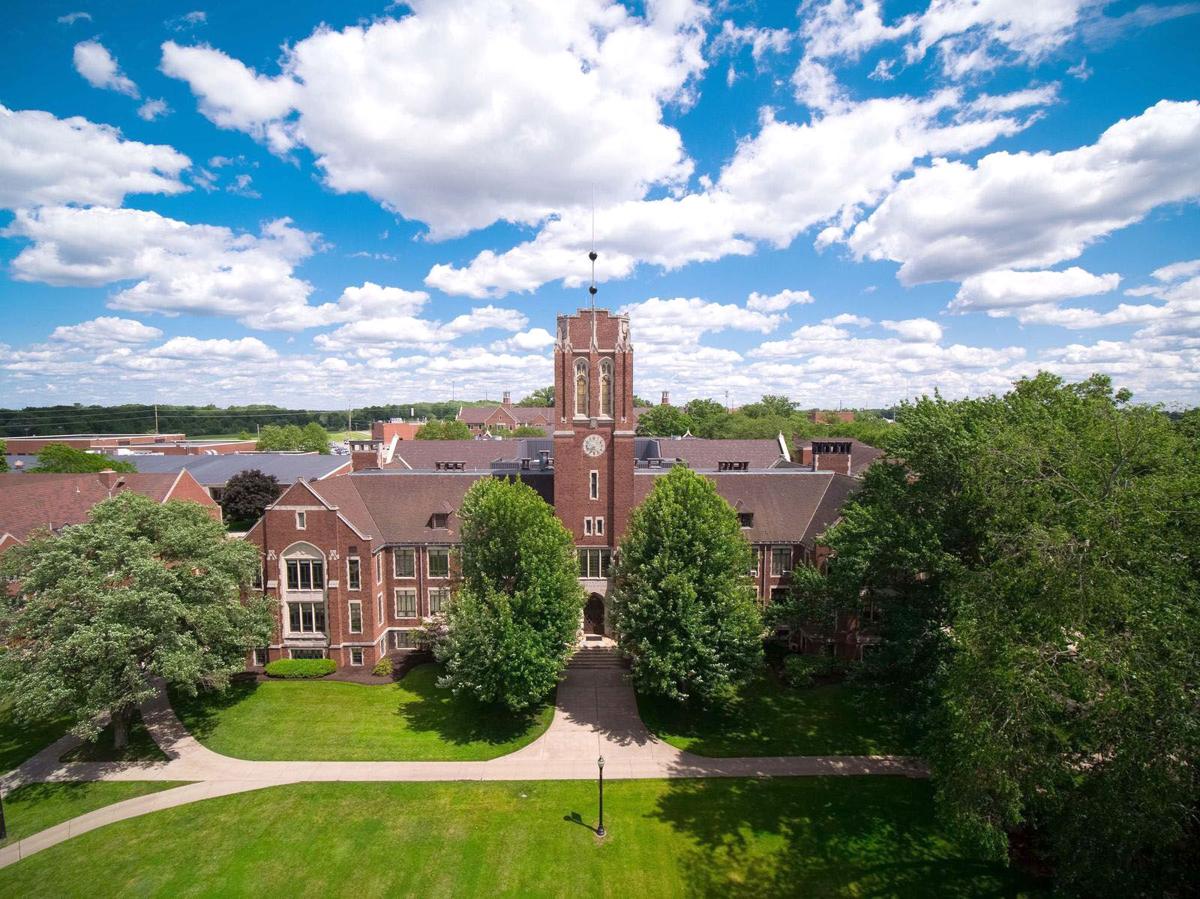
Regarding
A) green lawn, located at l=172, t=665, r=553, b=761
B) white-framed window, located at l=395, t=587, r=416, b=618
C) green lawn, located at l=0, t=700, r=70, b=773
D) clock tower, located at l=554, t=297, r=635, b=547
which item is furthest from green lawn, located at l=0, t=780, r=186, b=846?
clock tower, located at l=554, t=297, r=635, b=547


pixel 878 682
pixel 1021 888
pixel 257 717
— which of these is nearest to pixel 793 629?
pixel 878 682

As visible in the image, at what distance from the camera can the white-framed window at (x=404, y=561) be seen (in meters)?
41.8

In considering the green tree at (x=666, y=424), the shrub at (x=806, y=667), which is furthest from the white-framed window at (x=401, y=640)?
the green tree at (x=666, y=424)

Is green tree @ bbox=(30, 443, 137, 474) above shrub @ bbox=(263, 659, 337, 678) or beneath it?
above

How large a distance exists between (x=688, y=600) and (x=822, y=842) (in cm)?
1203

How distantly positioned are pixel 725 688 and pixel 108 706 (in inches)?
1246

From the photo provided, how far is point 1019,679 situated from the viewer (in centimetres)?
1609

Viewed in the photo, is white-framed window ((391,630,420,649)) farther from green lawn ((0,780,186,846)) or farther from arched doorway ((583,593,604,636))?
green lawn ((0,780,186,846))

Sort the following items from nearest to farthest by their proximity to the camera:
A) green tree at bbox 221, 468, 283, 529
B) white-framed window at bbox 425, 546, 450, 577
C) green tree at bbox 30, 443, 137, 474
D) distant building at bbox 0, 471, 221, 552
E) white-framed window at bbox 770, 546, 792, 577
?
distant building at bbox 0, 471, 221, 552 < white-framed window at bbox 425, 546, 450, 577 < white-framed window at bbox 770, 546, 792, 577 < green tree at bbox 30, 443, 137, 474 < green tree at bbox 221, 468, 283, 529

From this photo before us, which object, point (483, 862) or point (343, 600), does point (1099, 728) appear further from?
point (343, 600)

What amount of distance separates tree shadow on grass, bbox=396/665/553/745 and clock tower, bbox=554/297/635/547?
12.5m

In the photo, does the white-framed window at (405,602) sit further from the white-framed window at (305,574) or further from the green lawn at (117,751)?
the green lawn at (117,751)

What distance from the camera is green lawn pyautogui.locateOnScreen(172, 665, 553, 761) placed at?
31203 millimetres

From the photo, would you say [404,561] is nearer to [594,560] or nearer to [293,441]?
[594,560]
